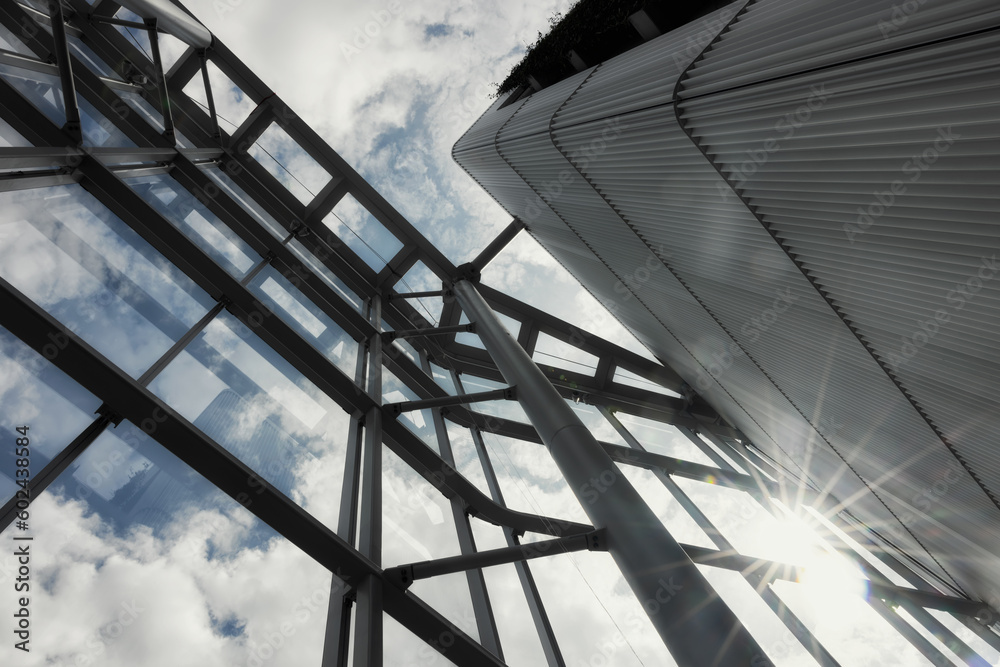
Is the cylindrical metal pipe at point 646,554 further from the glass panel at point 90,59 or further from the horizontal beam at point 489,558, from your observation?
the glass panel at point 90,59

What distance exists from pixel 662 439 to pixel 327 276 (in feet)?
23.1

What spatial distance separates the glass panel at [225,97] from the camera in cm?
1016

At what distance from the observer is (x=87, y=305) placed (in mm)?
4082

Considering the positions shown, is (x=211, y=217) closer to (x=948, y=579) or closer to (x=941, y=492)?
(x=941, y=492)


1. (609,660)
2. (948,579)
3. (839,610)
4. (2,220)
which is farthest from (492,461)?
(948,579)

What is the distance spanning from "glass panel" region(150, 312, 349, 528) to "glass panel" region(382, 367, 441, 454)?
4.00 feet

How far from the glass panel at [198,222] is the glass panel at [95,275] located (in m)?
1.07

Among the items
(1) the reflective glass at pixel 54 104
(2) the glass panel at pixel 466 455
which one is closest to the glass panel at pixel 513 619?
(2) the glass panel at pixel 466 455

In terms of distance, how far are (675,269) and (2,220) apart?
5416mm

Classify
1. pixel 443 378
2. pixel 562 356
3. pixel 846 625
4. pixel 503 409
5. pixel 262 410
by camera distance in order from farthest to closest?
1. pixel 562 356
2. pixel 443 378
3. pixel 503 409
4. pixel 846 625
5. pixel 262 410

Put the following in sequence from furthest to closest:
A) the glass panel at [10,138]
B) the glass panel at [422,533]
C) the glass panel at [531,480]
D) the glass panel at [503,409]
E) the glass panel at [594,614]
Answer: the glass panel at [503,409], the glass panel at [531,480], the glass panel at [594,614], the glass panel at [422,533], the glass panel at [10,138]

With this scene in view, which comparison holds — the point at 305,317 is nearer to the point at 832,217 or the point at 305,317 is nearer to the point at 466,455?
the point at 466,455

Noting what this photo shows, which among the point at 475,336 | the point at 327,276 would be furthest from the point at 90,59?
the point at 475,336

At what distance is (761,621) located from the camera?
6.45m
